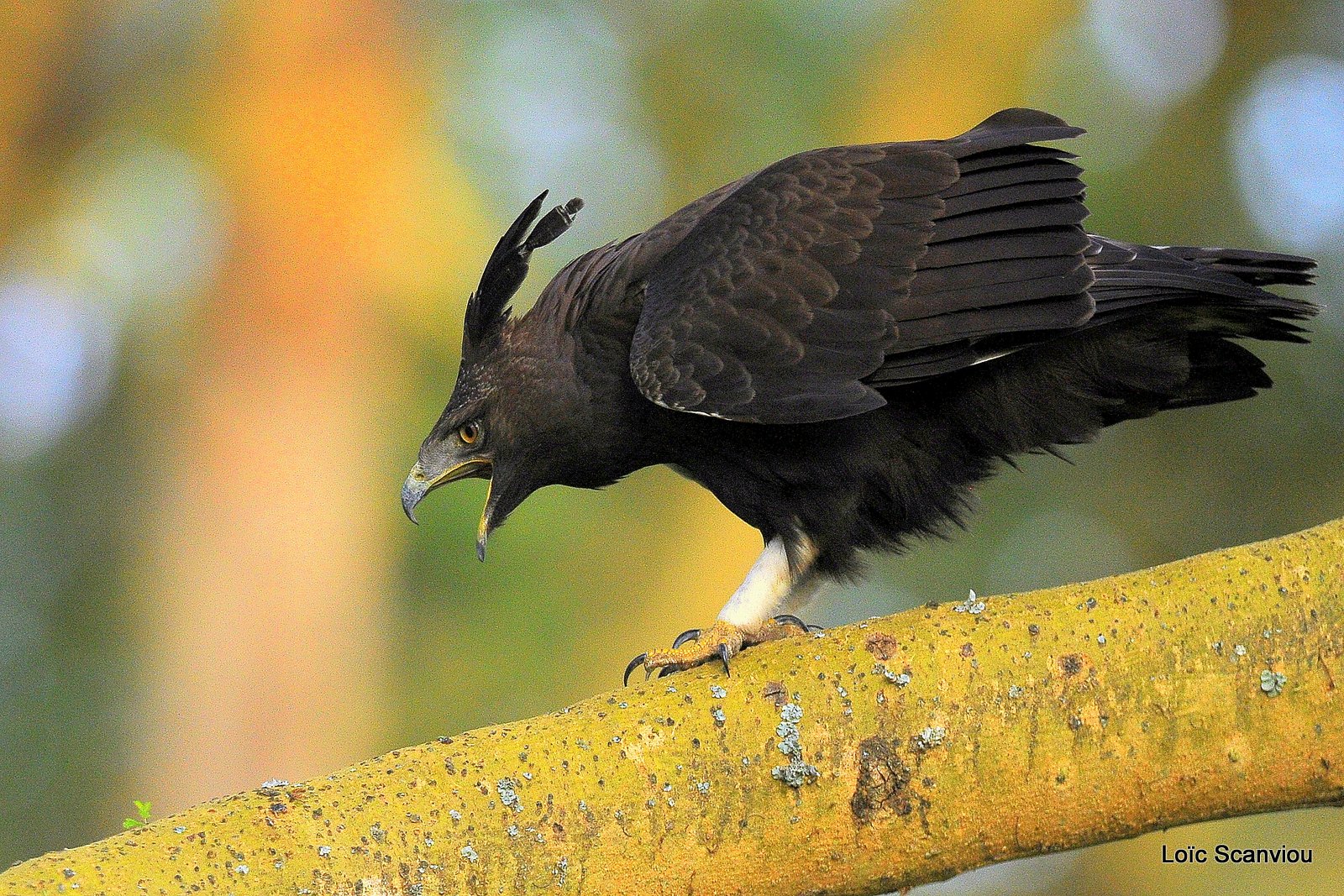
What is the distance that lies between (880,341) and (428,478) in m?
1.83

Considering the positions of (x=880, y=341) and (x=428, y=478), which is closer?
(x=880, y=341)

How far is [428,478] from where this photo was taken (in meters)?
4.95

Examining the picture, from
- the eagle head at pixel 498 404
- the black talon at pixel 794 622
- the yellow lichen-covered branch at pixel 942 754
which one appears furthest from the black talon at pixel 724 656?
the eagle head at pixel 498 404

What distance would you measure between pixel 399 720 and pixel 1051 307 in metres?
8.25

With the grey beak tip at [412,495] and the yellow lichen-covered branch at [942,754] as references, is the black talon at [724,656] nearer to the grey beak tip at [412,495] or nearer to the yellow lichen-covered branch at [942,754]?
the yellow lichen-covered branch at [942,754]

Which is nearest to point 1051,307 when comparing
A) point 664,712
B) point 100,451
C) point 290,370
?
point 664,712

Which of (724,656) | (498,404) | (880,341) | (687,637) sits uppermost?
(498,404)

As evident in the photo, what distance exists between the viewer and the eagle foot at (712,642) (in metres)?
3.82

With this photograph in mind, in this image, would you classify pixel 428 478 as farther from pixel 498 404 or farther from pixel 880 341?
pixel 880 341

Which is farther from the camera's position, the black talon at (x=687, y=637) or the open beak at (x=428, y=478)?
the open beak at (x=428, y=478)

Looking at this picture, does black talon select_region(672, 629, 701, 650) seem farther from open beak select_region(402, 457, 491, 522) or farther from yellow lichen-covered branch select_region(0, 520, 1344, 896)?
open beak select_region(402, 457, 491, 522)

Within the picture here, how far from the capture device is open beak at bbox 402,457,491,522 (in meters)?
4.88

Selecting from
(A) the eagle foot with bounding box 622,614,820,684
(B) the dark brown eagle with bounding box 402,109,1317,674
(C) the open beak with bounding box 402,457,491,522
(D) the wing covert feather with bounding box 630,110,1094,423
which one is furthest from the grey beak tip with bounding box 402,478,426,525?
(A) the eagle foot with bounding box 622,614,820,684

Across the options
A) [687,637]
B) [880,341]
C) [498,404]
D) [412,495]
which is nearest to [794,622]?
[687,637]
